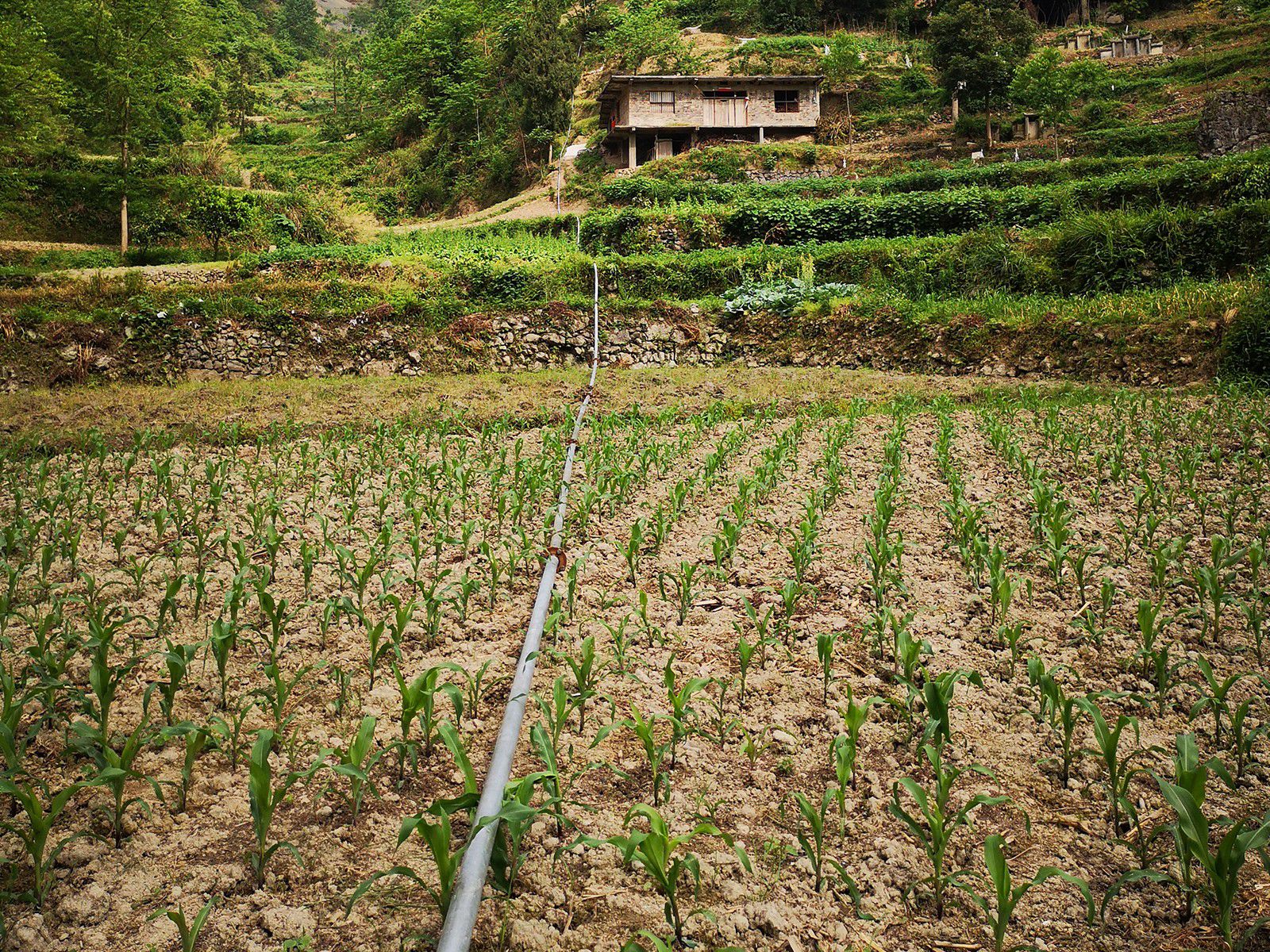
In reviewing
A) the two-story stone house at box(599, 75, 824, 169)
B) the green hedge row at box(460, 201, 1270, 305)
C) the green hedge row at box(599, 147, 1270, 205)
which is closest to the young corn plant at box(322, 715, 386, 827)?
the green hedge row at box(460, 201, 1270, 305)

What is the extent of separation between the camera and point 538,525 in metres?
4.75

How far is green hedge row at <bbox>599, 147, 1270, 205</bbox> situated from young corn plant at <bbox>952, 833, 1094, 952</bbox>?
20637 mm

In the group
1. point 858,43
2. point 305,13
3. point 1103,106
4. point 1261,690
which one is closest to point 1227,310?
point 1261,690

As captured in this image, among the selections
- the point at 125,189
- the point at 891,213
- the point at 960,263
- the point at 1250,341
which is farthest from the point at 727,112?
the point at 1250,341

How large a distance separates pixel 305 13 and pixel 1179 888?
98224 millimetres

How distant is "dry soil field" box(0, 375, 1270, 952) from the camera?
1.72 meters

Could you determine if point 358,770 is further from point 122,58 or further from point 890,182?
point 122,58

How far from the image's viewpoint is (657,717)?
2.54 meters

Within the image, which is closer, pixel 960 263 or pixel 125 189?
pixel 960 263

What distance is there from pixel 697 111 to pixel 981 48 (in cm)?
1171

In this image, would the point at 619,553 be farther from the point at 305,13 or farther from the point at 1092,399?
the point at 305,13

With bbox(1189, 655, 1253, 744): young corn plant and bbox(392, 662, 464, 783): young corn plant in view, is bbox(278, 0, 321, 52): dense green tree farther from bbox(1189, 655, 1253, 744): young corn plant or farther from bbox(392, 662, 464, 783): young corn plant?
bbox(1189, 655, 1253, 744): young corn plant

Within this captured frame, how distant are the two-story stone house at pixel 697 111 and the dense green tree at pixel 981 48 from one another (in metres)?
5.84

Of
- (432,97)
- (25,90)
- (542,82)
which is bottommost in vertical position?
(25,90)
